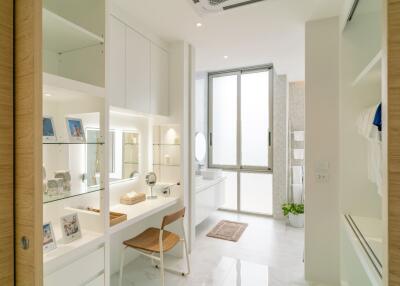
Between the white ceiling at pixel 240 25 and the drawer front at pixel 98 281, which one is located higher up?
the white ceiling at pixel 240 25

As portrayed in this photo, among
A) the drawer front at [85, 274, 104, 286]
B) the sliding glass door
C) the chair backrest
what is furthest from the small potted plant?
the drawer front at [85, 274, 104, 286]

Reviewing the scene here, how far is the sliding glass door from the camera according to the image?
4230 millimetres

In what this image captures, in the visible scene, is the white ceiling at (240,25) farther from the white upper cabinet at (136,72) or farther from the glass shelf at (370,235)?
the glass shelf at (370,235)

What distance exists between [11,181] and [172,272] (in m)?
1.94

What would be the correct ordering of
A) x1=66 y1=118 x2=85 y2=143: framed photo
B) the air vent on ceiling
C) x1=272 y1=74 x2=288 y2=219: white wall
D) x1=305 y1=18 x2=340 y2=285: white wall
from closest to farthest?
1. x1=66 y1=118 x2=85 y2=143: framed photo
2. the air vent on ceiling
3. x1=305 y1=18 x2=340 y2=285: white wall
4. x1=272 y1=74 x2=288 y2=219: white wall

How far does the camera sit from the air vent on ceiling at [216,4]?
1.84 meters

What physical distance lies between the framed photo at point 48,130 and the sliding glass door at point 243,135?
352 centimetres

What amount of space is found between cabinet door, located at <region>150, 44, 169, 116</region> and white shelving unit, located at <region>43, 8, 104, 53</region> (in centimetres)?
96

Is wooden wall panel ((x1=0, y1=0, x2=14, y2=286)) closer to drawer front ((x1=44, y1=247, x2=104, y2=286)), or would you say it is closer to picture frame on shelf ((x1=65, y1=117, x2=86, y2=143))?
drawer front ((x1=44, y1=247, x2=104, y2=286))

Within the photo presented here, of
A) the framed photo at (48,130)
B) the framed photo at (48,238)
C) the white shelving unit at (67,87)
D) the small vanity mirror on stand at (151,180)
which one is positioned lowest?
the framed photo at (48,238)

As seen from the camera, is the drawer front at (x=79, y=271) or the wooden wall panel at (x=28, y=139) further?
the drawer front at (x=79, y=271)

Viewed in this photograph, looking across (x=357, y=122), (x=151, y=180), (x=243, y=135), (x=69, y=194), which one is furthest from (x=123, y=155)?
(x=243, y=135)
